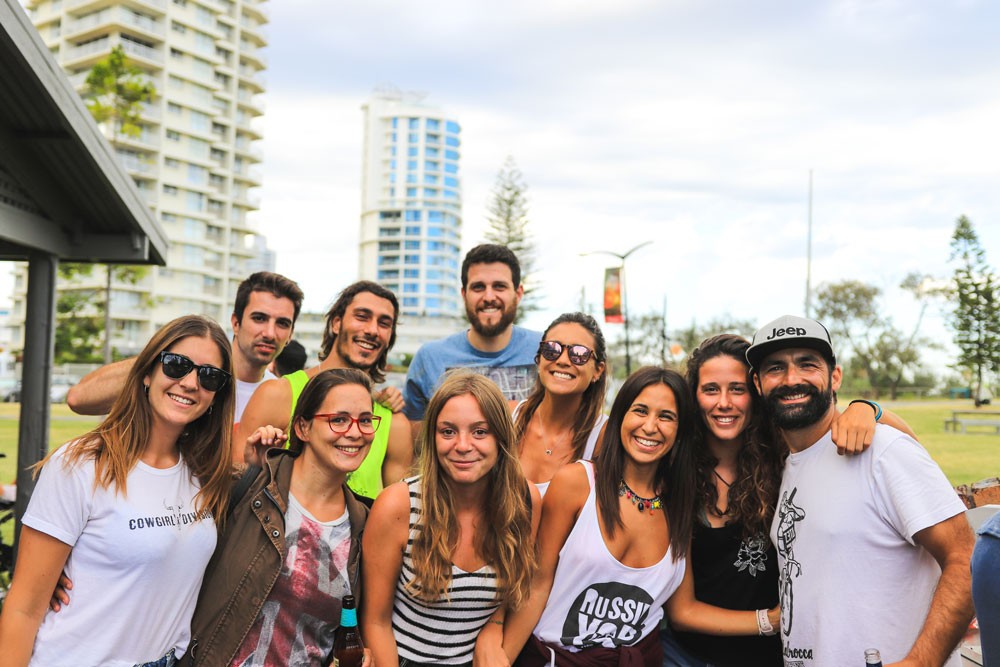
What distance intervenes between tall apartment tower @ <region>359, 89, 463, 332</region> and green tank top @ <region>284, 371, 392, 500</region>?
4806 inches

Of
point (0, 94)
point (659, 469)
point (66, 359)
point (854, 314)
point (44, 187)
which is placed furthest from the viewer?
point (854, 314)

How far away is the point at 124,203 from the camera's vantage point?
5.67 m

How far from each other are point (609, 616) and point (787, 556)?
0.75 meters

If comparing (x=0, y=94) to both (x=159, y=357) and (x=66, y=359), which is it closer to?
(x=159, y=357)

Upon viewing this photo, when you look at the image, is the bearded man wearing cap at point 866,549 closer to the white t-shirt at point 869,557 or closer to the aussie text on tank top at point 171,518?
the white t-shirt at point 869,557

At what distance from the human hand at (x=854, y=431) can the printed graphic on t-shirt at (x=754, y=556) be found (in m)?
0.61

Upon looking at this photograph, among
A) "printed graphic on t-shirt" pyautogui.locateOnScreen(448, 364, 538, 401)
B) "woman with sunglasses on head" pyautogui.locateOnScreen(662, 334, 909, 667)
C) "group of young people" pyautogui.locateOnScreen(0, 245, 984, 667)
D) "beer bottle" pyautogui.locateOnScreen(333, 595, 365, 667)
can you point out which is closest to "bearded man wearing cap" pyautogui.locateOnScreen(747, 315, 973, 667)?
"group of young people" pyautogui.locateOnScreen(0, 245, 984, 667)

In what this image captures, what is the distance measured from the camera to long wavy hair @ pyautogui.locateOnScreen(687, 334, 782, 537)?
3.33 metres

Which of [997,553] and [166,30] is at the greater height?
[166,30]

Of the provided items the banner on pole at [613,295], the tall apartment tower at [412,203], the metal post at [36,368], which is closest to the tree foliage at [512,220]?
the banner on pole at [613,295]

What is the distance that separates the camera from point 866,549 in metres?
2.82

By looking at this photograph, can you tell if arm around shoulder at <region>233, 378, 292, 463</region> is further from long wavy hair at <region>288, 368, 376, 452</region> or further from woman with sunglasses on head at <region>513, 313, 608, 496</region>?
woman with sunglasses on head at <region>513, 313, 608, 496</region>

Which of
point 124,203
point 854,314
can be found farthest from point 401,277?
point 124,203

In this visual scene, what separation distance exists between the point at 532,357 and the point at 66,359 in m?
46.4
